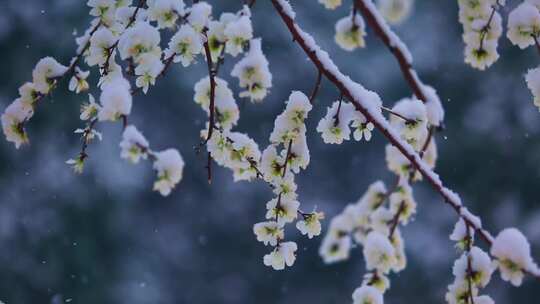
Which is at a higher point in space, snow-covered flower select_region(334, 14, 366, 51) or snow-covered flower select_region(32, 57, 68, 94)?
snow-covered flower select_region(334, 14, 366, 51)

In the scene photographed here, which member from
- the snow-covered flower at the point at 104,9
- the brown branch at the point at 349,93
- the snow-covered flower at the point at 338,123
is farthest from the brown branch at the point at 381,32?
the snow-covered flower at the point at 104,9

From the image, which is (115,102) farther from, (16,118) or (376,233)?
(376,233)

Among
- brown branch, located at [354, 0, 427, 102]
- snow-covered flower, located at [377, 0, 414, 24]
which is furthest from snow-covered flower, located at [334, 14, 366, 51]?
brown branch, located at [354, 0, 427, 102]

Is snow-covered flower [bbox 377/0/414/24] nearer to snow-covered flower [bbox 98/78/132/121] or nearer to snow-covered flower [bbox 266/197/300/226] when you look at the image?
snow-covered flower [bbox 266/197/300/226]

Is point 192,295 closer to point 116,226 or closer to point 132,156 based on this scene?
point 116,226

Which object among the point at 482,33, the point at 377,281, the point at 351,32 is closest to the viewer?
Answer: the point at 351,32

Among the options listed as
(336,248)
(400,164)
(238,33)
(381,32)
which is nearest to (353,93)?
(381,32)
